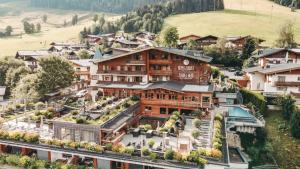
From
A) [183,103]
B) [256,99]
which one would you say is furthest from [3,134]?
[256,99]

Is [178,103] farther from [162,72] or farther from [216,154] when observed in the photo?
[216,154]

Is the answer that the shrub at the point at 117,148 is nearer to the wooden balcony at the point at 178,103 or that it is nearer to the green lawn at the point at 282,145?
the wooden balcony at the point at 178,103

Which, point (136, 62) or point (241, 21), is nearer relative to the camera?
point (136, 62)

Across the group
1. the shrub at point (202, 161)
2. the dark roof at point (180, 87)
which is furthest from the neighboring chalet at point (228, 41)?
the shrub at point (202, 161)

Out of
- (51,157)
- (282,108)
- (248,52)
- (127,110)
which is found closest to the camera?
(51,157)

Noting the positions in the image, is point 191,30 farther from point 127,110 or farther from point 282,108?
point 127,110

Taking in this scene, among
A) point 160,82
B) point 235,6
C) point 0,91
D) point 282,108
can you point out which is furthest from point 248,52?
point 235,6
